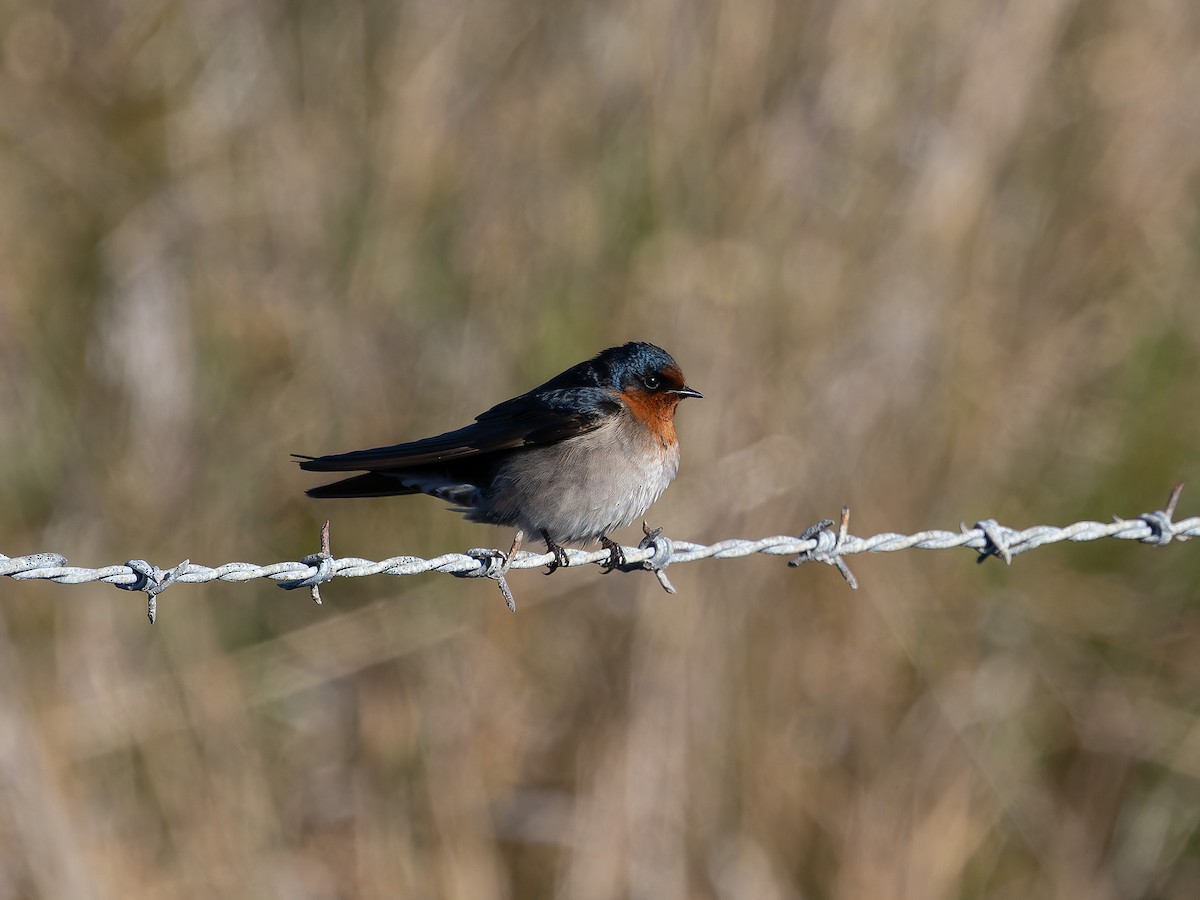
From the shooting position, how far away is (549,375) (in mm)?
4480

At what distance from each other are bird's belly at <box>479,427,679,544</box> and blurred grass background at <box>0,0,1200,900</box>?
2.11 ft

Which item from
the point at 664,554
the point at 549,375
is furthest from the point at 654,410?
the point at 549,375

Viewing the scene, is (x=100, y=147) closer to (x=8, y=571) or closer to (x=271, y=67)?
(x=271, y=67)

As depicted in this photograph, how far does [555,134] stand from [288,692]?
6.77ft

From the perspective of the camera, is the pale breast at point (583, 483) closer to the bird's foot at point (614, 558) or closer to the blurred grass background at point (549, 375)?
the bird's foot at point (614, 558)

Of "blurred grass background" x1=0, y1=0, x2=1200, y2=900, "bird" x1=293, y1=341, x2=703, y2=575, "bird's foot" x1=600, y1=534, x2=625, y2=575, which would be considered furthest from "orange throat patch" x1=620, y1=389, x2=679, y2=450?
"blurred grass background" x1=0, y1=0, x2=1200, y2=900

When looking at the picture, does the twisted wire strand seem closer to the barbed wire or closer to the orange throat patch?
the barbed wire

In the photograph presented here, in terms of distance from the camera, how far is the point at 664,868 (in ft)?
13.1

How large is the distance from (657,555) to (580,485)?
60cm

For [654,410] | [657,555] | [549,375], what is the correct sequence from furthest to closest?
[549,375] < [654,410] < [657,555]

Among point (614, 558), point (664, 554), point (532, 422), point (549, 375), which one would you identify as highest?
point (549, 375)

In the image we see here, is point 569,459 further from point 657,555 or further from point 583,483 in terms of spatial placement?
point 657,555

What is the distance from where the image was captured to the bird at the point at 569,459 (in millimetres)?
3449

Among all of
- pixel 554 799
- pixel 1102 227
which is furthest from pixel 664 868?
pixel 1102 227
